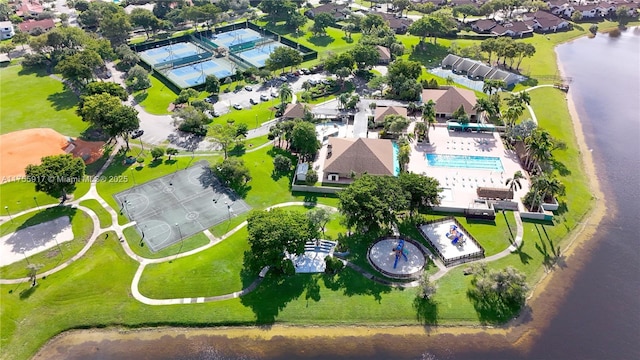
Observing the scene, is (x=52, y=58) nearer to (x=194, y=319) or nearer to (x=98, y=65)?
(x=98, y=65)

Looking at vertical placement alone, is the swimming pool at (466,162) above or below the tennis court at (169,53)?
above

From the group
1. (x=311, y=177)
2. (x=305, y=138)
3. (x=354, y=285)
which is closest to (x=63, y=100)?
(x=305, y=138)

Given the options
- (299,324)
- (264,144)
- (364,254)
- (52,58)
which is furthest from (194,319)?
(52,58)

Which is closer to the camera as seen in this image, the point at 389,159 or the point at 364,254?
the point at 364,254

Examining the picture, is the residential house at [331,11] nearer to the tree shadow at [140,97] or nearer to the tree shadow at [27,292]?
the tree shadow at [140,97]

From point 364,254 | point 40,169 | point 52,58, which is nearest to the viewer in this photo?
point 364,254

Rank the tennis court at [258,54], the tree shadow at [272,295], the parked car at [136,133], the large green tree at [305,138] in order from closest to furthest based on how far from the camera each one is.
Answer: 1. the tree shadow at [272,295]
2. the large green tree at [305,138]
3. the parked car at [136,133]
4. the tennis court at [258,54]

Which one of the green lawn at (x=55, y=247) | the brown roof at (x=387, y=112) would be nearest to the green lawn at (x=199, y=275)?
the green lawn at (x=55, y=247)
